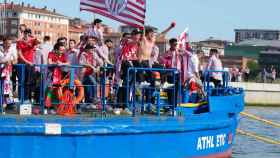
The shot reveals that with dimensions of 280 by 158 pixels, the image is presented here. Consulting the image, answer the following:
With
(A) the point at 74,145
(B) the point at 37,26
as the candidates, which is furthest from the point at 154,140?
(B) the point at 37,26

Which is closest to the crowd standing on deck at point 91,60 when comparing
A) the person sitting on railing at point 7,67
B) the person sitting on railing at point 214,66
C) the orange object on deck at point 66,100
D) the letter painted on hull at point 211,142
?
the person sitting on railing at point 7,67

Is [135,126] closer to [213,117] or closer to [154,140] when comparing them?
[154,140]

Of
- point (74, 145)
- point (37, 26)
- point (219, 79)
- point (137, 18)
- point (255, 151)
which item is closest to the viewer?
point (74, 145)

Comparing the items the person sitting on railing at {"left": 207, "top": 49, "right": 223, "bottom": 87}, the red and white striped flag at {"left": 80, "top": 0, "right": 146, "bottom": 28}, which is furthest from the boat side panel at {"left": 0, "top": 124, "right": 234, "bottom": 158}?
the person sitting on railing at {"left": 207, "top": 49, "right": 223, "bottom": 87}

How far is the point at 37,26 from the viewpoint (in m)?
166

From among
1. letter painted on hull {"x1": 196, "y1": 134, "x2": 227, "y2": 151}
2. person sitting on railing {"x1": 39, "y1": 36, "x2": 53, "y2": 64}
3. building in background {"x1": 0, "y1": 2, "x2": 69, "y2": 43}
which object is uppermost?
building in background {"x1": 0, "y1": 2, "x2": 69, "y2": 43}

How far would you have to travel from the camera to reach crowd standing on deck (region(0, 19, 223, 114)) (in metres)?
13.4

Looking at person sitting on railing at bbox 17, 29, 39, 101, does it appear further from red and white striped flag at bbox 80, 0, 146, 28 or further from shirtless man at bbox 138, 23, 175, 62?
shirtless man at bbox 138, 23, 175, 62

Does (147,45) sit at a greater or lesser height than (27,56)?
greater

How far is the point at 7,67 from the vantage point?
1297cm

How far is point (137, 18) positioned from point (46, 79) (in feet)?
7.22

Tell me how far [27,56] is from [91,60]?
1193 millimetres

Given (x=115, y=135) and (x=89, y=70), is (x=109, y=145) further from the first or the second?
(x=89, y=70)

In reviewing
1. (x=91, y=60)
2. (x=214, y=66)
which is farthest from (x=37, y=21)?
(x=91, y=60)
